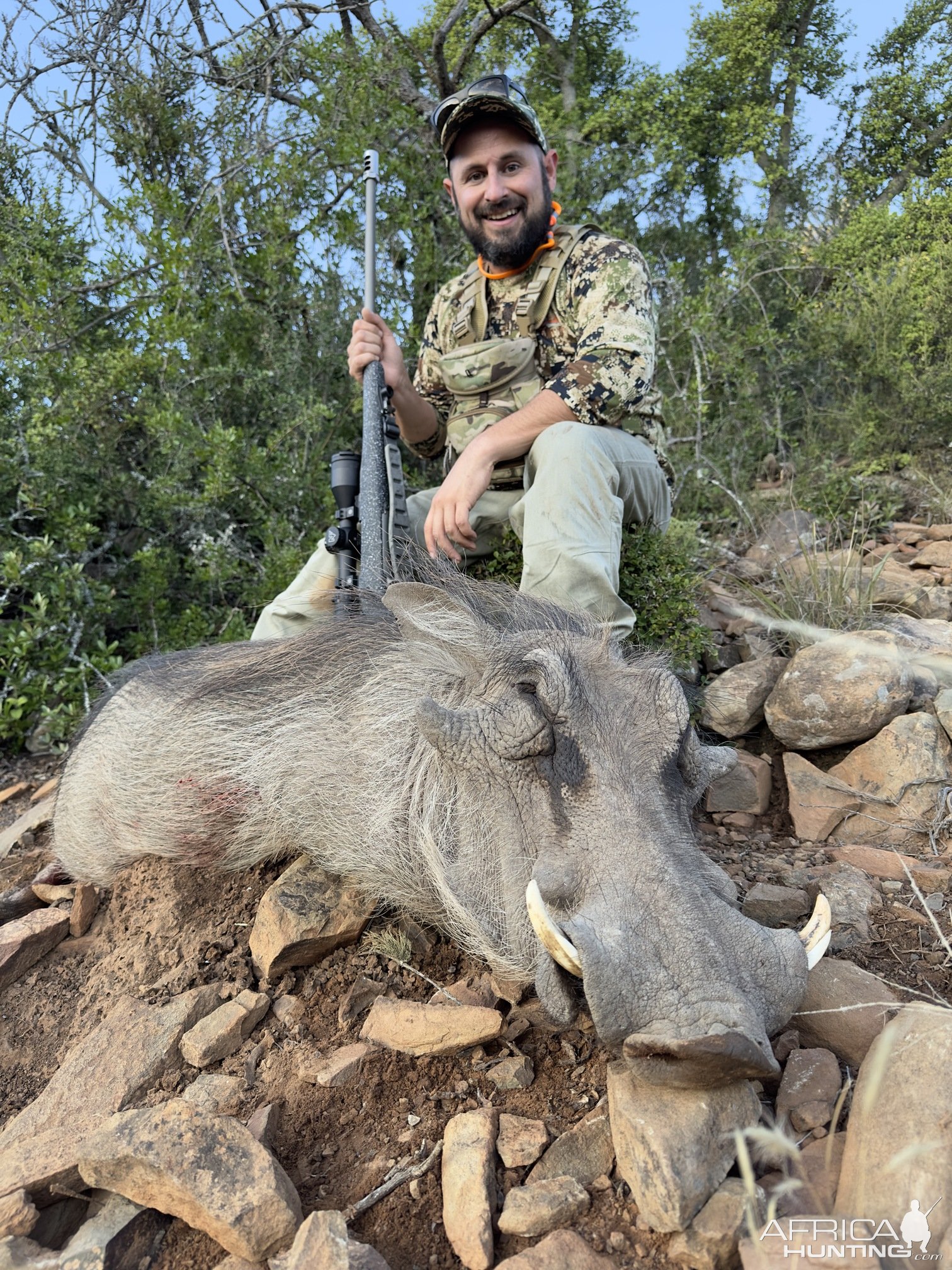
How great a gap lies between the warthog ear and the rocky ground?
637 mm

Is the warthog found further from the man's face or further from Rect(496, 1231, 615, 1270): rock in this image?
the man's face

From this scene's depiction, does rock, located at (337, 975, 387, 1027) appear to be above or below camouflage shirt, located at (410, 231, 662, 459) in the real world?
below

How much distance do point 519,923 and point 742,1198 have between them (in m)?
0.55

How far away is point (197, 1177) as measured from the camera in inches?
48.9

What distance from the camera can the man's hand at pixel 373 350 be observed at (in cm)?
317

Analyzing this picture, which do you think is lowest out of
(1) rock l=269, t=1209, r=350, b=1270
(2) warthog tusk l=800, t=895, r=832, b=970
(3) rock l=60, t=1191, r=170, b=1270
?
(3) rock l=60, t=1191, r=170, b=1270

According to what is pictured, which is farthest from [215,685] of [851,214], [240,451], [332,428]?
[851,214]

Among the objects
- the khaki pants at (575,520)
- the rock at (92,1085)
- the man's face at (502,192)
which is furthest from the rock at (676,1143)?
the man's face at (502,192)

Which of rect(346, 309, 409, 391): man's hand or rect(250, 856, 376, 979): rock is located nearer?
rect(250, 856, 376, 979): rock

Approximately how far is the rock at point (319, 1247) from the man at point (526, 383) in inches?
58.1

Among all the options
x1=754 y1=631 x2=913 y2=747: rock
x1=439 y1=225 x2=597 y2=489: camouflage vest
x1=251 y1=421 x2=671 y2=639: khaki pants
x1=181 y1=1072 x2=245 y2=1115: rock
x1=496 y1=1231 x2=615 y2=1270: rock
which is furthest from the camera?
x1=439 y1=225 x2=597 y2=489: camouflage vest

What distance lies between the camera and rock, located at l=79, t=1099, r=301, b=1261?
1.21m

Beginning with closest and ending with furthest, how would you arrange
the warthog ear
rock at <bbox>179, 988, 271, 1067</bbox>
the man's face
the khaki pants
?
rock at <bbox>179, 988, 271, 1067</bbox>, the warthog ear, the khaki pants, the man's face

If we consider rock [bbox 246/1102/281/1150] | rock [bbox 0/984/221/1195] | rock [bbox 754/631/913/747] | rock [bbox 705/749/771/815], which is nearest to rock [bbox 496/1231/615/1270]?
rock [bbox 246/1102/281/1150]
